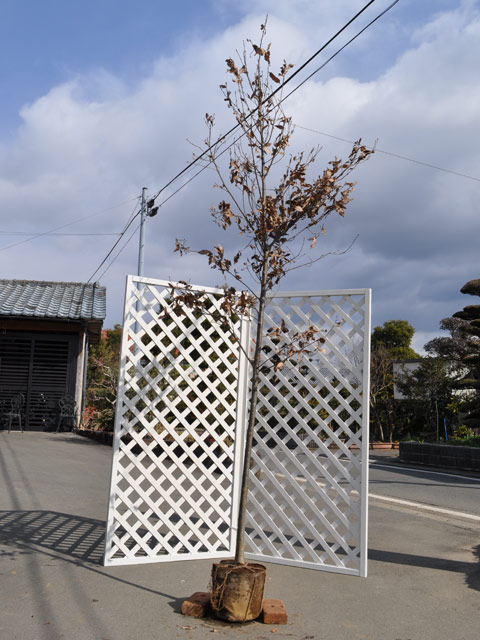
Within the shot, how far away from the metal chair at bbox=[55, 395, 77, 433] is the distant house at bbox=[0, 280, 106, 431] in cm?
15

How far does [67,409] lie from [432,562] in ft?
35.6

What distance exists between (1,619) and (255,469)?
219 centimetres

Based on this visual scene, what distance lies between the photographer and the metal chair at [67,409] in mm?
13797

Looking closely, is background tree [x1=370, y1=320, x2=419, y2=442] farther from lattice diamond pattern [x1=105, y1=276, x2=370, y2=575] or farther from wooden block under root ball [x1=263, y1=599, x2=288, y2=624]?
wooden block under root ball [x1=263, y1=599, x2=288, y2=624]

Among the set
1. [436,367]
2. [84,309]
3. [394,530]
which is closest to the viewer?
[394,530]

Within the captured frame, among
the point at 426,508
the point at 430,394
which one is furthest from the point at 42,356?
the point at 430,394

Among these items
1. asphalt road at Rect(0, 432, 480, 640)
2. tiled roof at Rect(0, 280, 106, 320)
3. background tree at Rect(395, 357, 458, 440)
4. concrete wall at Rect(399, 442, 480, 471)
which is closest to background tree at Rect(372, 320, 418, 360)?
background tree at Rect(395, 357, 458, 440)

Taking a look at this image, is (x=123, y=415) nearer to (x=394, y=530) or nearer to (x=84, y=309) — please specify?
(x=394, y=530)

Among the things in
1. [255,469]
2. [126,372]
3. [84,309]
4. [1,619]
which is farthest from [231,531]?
[84,309]

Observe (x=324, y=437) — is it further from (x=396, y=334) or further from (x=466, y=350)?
(x=396, y=334)

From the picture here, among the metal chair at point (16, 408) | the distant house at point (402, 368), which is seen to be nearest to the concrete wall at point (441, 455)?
the distant house at point (402, 368)

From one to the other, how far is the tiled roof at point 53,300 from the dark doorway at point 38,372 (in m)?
0.77

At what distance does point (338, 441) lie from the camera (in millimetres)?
4266

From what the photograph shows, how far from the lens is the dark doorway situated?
1388 centimetres
